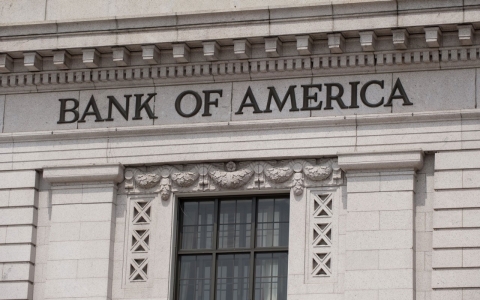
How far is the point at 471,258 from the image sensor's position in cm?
2917

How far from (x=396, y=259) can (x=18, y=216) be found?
757 centimetres

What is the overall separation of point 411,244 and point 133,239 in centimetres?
542

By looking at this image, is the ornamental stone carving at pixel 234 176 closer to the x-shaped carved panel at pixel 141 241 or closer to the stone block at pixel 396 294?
the x-shaped carved panel at pixel 141 241

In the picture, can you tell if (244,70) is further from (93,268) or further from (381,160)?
(93,268)

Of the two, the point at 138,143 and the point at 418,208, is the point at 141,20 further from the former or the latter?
the point at 418,208

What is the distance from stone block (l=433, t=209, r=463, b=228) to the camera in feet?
96.9

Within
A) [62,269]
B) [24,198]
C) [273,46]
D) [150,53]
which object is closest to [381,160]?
[273,46]

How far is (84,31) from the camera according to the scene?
32000 millimetres

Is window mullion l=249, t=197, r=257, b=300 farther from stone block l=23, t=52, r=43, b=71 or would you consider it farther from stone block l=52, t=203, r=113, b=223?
stone block l=23, t=52, r=43, b=71

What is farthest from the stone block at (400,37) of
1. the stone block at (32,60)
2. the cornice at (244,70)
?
the stone block at (32,60)

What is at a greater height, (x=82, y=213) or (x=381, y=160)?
(x=381, y=160)

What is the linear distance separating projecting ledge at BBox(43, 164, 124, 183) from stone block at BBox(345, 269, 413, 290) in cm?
503

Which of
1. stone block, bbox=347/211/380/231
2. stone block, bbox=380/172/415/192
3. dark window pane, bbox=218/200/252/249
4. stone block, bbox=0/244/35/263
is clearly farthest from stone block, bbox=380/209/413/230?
stone block, bbox=0/244/35/263

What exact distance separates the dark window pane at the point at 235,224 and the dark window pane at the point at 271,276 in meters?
0.48
